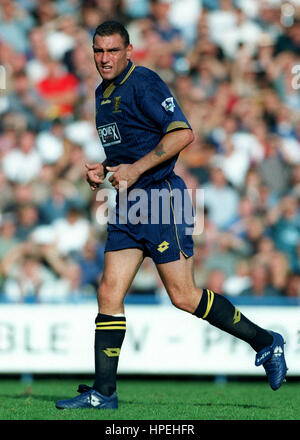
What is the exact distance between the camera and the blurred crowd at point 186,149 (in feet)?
32.0

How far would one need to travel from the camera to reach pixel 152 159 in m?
5.10

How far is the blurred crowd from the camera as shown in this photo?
32.0ft

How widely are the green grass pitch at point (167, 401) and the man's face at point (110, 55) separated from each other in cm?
221

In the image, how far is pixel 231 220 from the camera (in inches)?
399

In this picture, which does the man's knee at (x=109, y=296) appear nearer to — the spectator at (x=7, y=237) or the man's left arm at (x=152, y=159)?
the man's left arm at (x=152, y=159)

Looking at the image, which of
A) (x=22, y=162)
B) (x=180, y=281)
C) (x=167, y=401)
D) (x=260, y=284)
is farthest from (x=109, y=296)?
(x=22, y=162)

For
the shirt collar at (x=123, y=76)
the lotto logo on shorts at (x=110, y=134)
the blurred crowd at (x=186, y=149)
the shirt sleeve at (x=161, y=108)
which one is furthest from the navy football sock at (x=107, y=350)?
the blurred crowd at (x=186, y=149)

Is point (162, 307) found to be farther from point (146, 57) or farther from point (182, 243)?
point (146, 57)

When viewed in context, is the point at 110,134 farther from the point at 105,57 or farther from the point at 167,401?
the point at 167,401

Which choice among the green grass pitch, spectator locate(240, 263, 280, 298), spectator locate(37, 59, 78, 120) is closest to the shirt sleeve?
the green grass pitch

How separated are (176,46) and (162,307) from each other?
4.62 metres

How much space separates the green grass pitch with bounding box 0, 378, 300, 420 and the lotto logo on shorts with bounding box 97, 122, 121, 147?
1778 millimetres

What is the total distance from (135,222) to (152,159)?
1.50 feet

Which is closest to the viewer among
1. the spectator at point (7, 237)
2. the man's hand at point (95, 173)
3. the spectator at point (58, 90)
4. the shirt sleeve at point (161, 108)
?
the shirt sleeve at point (161, 108)
